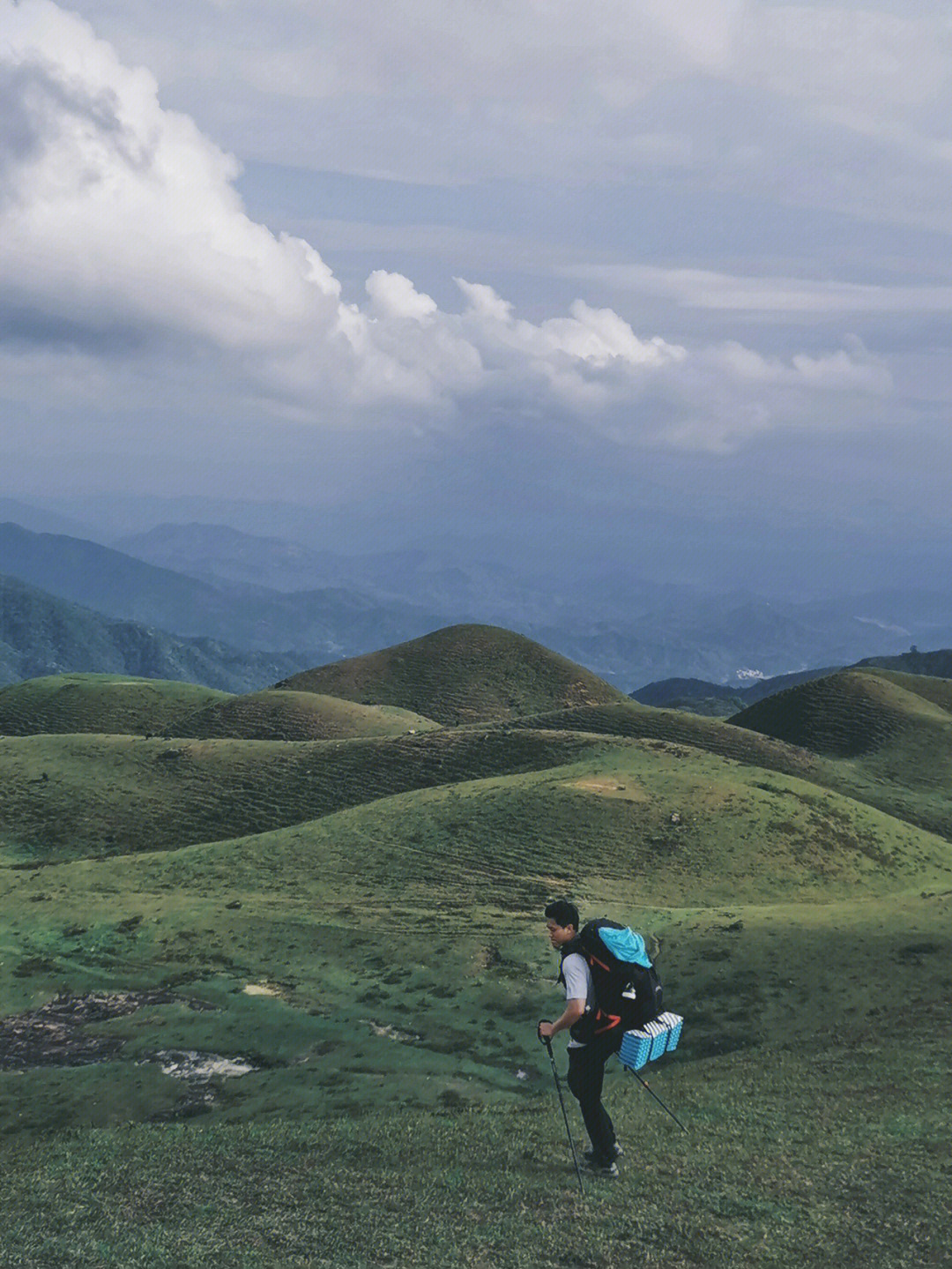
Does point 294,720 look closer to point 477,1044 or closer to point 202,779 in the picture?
point 202,779

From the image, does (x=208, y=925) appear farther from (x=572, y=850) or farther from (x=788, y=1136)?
(x=788, y=1136)

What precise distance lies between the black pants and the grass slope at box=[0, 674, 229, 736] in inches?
5760

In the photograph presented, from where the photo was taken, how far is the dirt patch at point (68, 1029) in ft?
119

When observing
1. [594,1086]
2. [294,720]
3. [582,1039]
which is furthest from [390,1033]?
[294,720]

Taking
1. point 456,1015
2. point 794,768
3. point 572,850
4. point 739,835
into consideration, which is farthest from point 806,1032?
point 794,768

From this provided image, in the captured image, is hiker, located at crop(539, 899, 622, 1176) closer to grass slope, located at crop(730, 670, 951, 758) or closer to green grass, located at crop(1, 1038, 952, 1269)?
green grass, located at crop(1, 1038, 952, 1269)

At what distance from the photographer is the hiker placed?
17.8 m

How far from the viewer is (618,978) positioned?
58.1ft

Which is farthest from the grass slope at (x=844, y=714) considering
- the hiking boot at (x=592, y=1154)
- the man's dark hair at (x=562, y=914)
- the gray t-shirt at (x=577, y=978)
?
the gray t-shirt at (x=577, y=978)

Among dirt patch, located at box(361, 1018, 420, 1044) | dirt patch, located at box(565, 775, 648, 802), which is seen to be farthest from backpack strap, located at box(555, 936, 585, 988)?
dirt patch, located at box(565, 775, 648, 802)

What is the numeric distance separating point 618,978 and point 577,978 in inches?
28.1

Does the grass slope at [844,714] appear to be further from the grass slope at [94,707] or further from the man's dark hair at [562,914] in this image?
the man's dark hair at [562,914]

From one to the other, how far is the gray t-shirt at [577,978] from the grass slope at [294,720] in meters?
128

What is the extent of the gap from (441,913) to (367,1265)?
42.7 m
